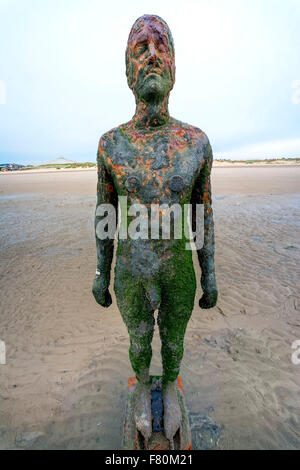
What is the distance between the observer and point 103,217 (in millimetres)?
1852

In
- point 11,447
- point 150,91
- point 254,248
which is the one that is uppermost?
point 150,91

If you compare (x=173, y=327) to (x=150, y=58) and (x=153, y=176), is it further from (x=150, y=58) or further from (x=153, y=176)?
(x=150, y=58)

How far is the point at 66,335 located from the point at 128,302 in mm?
2695

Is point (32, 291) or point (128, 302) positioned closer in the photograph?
point (128, 302)

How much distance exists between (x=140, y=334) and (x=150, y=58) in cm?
179

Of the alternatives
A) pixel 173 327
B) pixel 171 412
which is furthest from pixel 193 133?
pixel 171 412

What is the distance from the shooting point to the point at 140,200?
1567 mm

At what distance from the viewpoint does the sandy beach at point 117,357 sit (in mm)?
2559

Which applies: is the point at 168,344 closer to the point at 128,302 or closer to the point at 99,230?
the point at 128,302

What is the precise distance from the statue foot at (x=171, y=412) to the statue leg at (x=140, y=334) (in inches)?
5.2
